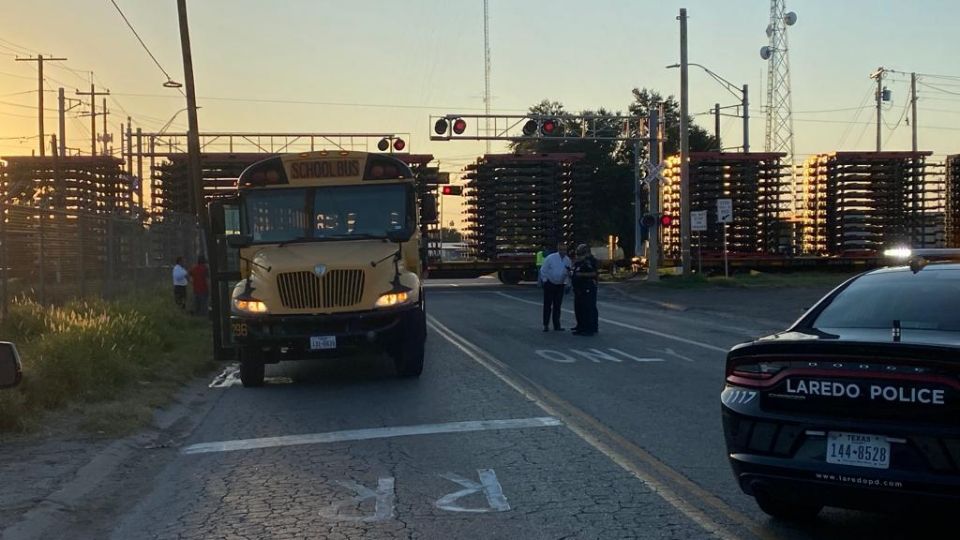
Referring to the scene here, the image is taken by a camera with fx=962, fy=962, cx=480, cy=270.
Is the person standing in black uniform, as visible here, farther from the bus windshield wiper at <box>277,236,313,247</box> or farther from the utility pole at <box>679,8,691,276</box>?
the utility pole at <box>679,8,691,276</box>

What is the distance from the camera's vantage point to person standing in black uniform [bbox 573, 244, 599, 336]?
18.5 meters

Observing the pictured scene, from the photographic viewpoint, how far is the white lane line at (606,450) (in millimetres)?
5994

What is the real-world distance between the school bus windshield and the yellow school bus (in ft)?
0.04

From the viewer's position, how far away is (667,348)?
16109 millimetres

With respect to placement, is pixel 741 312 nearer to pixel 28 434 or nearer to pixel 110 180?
pixel 28 434

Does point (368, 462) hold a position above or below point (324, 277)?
below

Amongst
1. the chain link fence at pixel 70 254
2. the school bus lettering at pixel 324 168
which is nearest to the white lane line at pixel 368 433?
the school bus lettering at pixel 324 168

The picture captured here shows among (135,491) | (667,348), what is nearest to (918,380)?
(135,491)

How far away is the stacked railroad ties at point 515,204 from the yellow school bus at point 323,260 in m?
29.6

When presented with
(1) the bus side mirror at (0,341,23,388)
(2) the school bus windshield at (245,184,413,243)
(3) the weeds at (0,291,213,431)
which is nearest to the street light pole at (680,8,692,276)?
(3) the weeds at (0,291,213,431)

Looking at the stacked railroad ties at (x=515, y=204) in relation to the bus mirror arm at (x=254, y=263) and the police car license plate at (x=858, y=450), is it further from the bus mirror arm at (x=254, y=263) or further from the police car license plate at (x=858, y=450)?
the police car license plate at (x=858, y=450)

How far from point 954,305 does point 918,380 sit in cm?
118

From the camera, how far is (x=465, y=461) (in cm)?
780

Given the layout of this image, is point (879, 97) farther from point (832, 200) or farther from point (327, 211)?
point (327, 211)
